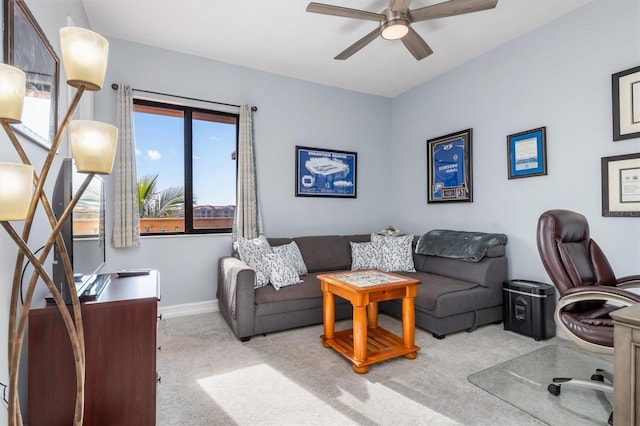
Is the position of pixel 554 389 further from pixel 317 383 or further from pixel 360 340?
pixel 317 383

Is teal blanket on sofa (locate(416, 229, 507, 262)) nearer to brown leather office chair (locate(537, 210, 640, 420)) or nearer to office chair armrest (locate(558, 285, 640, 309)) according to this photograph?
brown leather office chair (locate(537, 210, 640, 420))

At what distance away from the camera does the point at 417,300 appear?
2986 millimetres

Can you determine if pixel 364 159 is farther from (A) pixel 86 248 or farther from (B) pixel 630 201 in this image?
(A) pixel 86 248

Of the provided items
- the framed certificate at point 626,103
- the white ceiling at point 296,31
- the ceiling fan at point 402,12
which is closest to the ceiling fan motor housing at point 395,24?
the ceiling fan at point 402,12

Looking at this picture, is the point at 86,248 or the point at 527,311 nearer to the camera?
the point at 86,248

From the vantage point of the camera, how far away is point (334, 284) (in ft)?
8.42

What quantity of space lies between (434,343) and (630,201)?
1.86m

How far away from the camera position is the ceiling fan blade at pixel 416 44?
257 cm

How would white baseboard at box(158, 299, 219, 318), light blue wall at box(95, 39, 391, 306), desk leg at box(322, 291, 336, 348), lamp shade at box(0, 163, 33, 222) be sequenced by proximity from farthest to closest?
white baseboard at box(158, 299, 219, 318)
light blue wall at box(95, 39, 391, 306)
desk leg at box(322, 291, 336, 348)
lamp shade at box(0, 163, 33, 222)

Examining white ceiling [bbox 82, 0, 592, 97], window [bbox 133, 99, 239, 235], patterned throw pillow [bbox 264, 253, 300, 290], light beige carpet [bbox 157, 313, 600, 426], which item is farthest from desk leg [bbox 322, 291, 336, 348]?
white ceiling [bbox 82, 0, 592, 97]

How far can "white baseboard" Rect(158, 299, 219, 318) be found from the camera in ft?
11.3

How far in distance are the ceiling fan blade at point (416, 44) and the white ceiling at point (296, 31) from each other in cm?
30

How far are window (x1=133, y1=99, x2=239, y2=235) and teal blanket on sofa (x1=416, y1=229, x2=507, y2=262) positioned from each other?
2336 mm

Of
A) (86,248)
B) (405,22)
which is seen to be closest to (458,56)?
(405,22)
